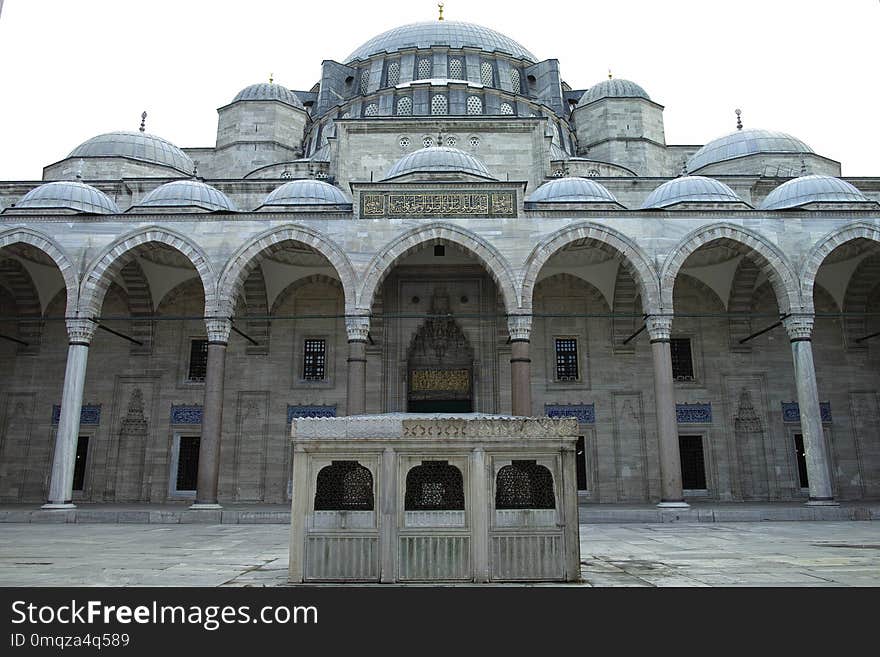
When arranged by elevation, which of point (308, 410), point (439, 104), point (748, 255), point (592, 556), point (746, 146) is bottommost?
point (592, 556)

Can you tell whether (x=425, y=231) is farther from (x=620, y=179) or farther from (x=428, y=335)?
(x=620, y=179)

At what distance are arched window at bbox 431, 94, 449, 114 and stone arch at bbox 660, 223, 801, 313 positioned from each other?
9559 mm

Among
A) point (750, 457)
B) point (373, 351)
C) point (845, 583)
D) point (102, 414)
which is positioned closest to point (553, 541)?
point (845, 583)

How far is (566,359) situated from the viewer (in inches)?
622

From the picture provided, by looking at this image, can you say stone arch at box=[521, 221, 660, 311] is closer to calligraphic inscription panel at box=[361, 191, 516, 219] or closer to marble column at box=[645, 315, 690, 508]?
marble column at box=[645, 315, 690, 508]

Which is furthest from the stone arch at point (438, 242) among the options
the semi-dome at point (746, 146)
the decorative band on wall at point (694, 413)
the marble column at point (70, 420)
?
the semi-dome at point (746, 146)

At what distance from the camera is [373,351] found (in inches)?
609

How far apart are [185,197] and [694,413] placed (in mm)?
11912

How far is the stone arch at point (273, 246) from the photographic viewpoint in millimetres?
12617

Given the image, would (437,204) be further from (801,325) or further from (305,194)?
(801,325)

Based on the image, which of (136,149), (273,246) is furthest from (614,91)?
(136,149)

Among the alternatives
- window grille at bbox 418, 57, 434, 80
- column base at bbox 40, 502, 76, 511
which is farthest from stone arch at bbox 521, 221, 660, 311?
window grille at bbox 418, 57, 434, 80

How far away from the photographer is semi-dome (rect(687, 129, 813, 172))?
1809cm

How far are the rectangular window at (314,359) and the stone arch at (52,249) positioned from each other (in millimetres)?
5017
